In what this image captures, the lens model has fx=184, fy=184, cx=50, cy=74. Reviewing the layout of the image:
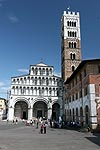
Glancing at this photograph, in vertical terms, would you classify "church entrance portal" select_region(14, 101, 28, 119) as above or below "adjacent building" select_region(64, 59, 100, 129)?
below

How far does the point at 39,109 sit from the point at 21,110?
568cm

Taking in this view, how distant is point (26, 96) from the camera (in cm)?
5566

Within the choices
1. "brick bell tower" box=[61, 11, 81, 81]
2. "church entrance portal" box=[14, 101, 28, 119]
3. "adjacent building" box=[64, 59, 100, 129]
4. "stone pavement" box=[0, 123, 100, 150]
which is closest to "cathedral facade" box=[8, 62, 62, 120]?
"church entrance portal" box=[14, 101, 28, 119]

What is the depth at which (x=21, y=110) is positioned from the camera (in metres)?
58.0

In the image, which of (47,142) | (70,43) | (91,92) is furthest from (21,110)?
(47,142)

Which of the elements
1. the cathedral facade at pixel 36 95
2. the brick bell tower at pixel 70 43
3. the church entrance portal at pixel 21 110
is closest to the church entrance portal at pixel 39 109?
the cathedral facade at pixel 36 95

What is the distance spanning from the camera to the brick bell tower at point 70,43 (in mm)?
55344

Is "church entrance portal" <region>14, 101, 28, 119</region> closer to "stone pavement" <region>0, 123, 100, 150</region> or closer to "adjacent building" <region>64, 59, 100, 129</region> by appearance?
"adjacent building" <region>64, 59, 100, 129</region>

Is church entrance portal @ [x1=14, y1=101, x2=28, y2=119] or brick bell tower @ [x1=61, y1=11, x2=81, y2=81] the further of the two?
church entrance portal @ [x1=14, y1=101, x2=28, y2=119]

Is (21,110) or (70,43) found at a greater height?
(70,43)

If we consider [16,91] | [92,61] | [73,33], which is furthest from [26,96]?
[92,61]

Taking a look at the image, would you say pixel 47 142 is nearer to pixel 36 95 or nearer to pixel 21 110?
pixel 36 95

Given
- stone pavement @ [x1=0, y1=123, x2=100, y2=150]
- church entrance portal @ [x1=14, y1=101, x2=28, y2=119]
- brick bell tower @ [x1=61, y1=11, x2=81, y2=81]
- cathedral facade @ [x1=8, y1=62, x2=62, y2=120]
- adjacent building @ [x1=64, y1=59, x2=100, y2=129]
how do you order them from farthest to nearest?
church entrance portal @ [x1=14, y1=101, x2=28, y2=119], cathedral facade @ [x1=8, y1=62, x2=62, y2=120], brick bell tower @ [x1=61, y1=11, x2=81, y2=81], adjacent building @ [x1=64, y1=59, x2=100, y2=129], stone pavement @ [x1=0, y1=123, x2=100, y2=150]

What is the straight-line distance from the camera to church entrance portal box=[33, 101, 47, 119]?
192 ft
